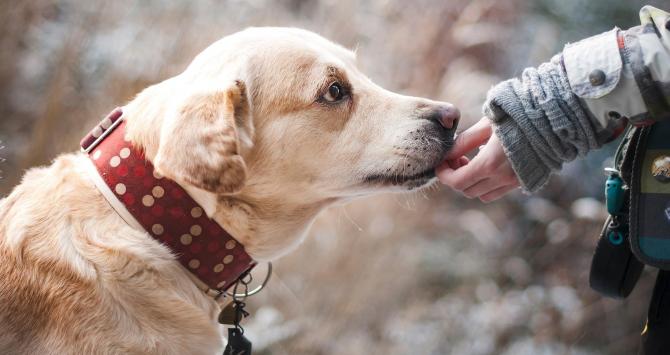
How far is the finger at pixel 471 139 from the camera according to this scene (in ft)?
5.82

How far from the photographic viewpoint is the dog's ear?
146 centimetres

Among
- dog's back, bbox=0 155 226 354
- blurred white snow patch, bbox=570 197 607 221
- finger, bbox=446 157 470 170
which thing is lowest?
blurred white snow patch, bbox=570 197 607 221

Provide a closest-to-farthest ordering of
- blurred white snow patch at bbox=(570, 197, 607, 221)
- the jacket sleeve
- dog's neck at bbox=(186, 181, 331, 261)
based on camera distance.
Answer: the jacket sleeve → dog's neck at bbox=(186, 181, 331, 261) → blurred white snow patch at bbox=(570, 197, 607, 221)

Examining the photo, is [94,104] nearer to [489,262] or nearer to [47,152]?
[47,152]

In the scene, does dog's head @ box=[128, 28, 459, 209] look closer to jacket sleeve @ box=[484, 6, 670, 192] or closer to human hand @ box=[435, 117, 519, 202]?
human hand @ box=[435, 117, 519, 202]

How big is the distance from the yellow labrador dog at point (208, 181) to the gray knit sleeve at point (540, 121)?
11.2 inches

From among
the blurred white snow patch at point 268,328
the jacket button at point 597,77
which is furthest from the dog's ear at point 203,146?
the blurred white snow patch at point 268,328

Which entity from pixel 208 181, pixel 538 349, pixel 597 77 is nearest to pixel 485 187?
pixel 597 77

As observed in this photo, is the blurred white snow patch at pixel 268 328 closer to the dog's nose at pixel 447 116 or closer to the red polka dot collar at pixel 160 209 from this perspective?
the red polka dot collar at pixel 160 209

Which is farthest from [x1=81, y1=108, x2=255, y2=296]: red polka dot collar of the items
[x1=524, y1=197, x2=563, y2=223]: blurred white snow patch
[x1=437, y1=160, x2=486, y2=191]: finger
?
[x1=524, y1=197, x2=563, y2=223]: blurred white snow patch

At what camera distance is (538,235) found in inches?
135

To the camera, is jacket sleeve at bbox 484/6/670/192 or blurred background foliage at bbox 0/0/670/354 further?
blurred background foliage at bbox 0/0/670/354

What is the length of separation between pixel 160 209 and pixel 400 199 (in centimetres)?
211

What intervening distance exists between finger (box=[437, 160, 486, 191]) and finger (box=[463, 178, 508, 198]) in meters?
0.03
